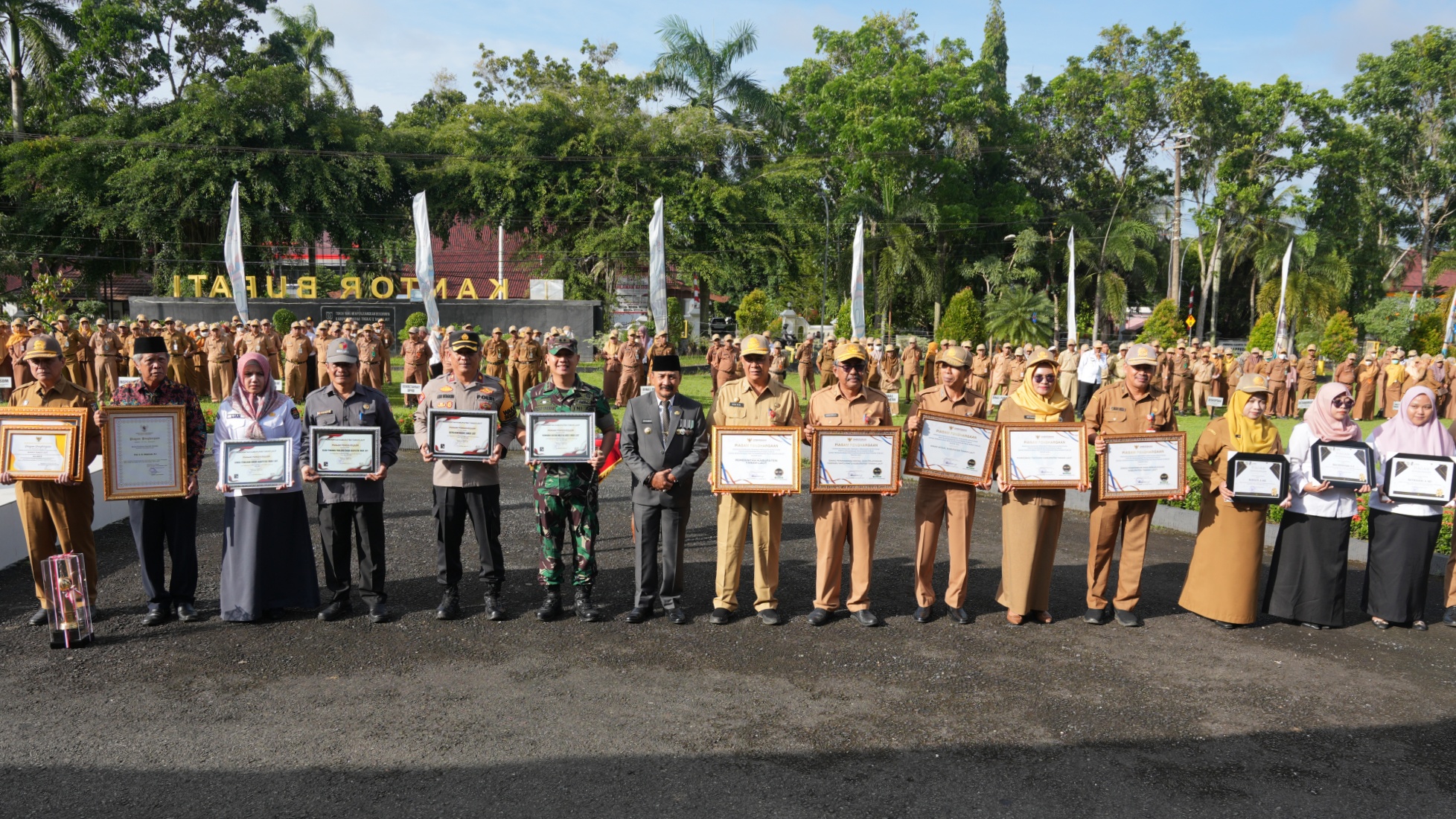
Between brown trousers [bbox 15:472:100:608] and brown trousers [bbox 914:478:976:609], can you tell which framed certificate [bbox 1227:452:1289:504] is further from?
brown trousers [bbox 15:472:100:608]

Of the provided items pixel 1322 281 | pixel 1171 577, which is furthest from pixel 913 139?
pixel 1171 577

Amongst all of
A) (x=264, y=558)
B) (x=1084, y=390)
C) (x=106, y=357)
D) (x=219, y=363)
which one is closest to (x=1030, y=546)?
(x=264, y=558)

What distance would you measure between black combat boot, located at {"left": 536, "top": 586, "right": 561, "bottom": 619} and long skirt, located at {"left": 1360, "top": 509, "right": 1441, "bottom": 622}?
5.41 m

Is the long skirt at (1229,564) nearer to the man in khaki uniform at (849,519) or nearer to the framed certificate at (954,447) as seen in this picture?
the framed certificate at (954,447)

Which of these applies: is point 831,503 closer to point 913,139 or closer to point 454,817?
point 454,817

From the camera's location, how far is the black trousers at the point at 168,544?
6.21m

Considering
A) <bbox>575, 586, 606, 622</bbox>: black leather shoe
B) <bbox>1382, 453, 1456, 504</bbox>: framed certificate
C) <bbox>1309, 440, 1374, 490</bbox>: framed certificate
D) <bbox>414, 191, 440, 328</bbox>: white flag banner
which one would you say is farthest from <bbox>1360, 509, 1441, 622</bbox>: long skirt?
<bbox>414, 191, 440, 328</bbox>: white flag banner

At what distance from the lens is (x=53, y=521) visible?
6152 millimetres

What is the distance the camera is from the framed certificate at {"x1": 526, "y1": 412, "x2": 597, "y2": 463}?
626cm

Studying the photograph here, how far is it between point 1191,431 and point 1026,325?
20.0 m

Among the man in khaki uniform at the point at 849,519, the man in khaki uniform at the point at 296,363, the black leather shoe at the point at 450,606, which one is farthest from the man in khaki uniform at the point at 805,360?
the black leather shoe at the point at 450,606

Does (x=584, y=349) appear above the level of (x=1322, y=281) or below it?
below

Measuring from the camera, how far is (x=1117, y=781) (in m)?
4.38

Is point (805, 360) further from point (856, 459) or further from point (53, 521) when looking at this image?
point (53, 521)
